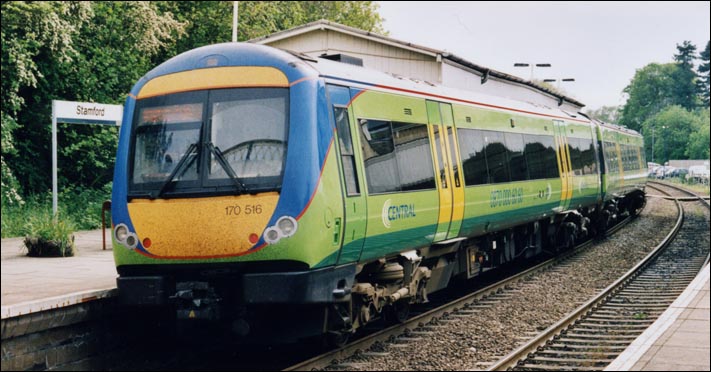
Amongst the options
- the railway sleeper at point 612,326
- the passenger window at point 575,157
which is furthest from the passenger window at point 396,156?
the passenger window at point 575,157

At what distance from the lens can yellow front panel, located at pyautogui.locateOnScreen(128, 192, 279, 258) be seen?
7.39 meters

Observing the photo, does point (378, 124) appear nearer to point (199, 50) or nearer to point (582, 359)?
point (199, 50)

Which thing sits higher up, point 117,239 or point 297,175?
point 297,175

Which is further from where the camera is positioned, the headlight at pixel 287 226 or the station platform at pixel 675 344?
the station platform at pixel 675 344

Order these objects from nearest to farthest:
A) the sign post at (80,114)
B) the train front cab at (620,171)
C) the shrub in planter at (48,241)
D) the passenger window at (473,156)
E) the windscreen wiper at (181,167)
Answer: the windscreen wiper at (181,167), the passenger window at (473,156), the shrub in planter at (48,241), the sign post at (80,114), the train front cab at (620,171)

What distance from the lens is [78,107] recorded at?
1412cm

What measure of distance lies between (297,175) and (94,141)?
17.2 m

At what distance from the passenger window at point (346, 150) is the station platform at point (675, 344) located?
2908 mm

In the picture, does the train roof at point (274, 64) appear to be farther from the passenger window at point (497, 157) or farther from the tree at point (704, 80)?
the tree at point (704, 80)

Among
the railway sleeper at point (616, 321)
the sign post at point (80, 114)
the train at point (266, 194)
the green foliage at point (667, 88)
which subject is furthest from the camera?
the green foliage at point (667, 88)

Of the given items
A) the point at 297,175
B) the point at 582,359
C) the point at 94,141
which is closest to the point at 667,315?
the point at 582,359

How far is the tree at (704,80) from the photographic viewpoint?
319ft

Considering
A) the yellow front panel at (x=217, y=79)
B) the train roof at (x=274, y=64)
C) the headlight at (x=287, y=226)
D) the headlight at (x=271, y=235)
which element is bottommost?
the headlight at (x=271, y=235)

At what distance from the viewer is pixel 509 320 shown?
1088 centimetres
